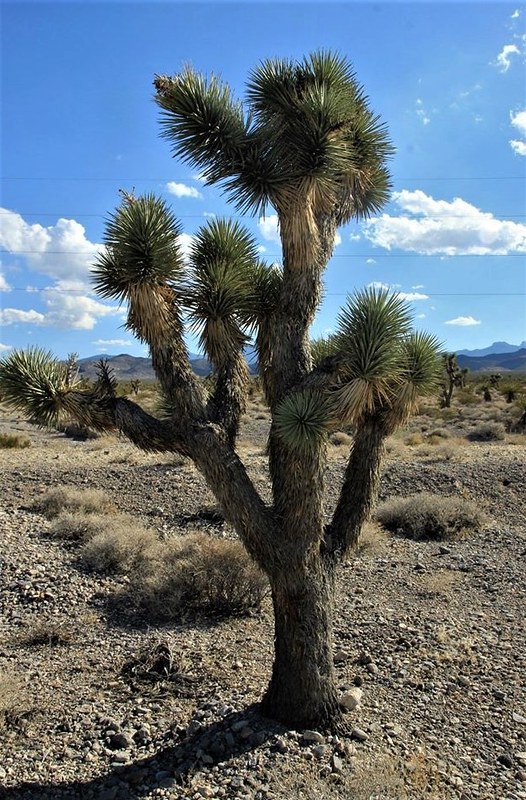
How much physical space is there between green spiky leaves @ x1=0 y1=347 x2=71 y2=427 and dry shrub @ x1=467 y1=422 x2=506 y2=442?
19129 millimetres

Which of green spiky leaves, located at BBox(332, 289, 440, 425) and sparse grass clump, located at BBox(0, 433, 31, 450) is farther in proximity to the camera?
sparse grass clump, located at BBox(0, 433, 31, 450)

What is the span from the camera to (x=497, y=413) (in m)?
28.1

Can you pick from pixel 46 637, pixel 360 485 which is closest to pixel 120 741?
pixel 46 637

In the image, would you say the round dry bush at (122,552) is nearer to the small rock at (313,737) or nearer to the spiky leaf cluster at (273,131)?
the small rock at (313,737)

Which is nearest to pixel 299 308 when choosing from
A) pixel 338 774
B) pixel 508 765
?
pixel 338 774

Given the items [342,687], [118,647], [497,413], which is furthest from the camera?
[497,413]

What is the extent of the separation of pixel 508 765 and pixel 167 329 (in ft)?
13.5

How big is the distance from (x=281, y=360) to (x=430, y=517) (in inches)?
299

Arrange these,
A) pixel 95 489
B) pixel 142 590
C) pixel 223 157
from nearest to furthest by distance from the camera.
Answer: pixel 223 157, pixel 142 590, pixel 95 489

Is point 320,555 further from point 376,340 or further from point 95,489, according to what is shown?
point 95,489

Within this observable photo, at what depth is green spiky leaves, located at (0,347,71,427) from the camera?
4789 millimetres

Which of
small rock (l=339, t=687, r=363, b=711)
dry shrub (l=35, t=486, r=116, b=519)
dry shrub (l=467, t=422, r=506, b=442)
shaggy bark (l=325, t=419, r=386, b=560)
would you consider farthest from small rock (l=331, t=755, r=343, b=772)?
dry shrub (l=467, t=422, r=506, b=442)

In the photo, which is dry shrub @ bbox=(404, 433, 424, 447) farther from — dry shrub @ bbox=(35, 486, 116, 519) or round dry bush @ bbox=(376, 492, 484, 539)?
dry shrub @ bbox=(35, 486, 116, 519)

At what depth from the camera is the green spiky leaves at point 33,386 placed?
479cm
